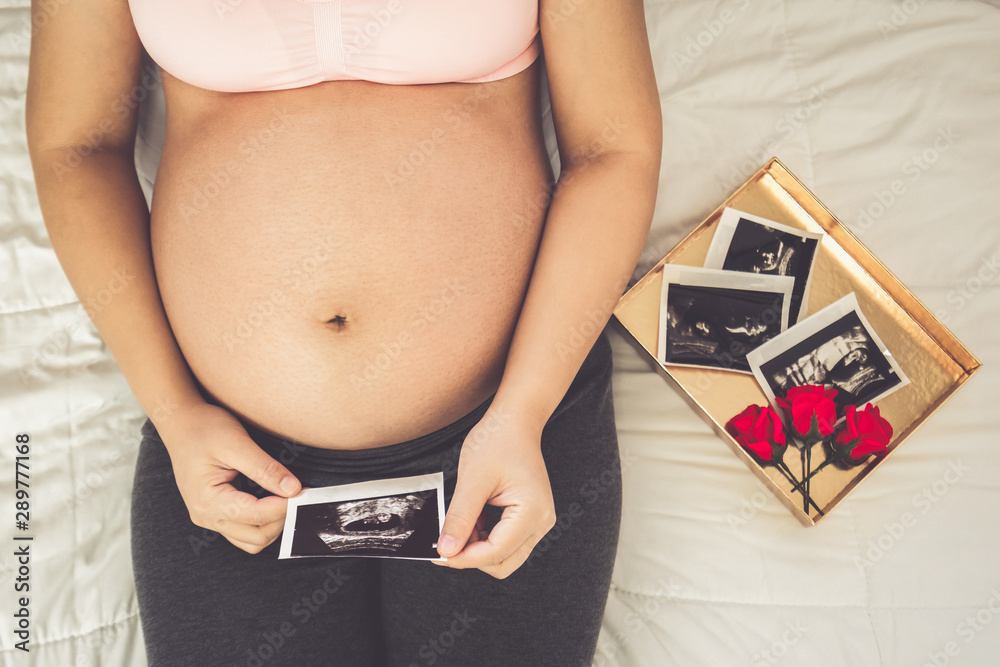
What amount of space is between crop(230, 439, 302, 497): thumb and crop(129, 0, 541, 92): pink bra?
50 centimetres

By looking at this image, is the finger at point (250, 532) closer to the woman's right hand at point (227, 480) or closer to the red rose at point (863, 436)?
the woman's right hand at point (227, 480)

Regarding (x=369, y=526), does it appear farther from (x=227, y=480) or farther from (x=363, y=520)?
(x=227, y=480)

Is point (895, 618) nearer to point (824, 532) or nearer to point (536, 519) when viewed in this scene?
point (824, 532)

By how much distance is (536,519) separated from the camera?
0.78 meters

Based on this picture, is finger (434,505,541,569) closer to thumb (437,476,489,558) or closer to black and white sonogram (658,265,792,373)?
thumb (437,476,489,558)

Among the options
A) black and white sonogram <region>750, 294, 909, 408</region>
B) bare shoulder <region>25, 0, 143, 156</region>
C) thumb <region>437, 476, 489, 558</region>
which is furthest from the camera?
black and white sonogram <region>750, 294, 909, 408</region>

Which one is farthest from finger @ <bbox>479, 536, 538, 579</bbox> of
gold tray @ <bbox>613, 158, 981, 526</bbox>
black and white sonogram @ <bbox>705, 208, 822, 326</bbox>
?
black and white sonogram @ <bbox>705, 208, 822, 326</bbox>

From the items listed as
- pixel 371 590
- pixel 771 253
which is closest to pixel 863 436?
pixel 771 253

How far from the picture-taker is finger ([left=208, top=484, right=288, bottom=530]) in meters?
0.80

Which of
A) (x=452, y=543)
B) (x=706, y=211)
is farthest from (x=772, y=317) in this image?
(x=452, y=543)

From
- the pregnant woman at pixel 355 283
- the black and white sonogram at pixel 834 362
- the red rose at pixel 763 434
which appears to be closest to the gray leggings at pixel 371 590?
the pregnant woman at pixel 355 283

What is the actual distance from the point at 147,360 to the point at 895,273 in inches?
51.3

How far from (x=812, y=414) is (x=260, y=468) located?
0.85 m

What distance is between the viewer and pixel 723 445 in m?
1.11
